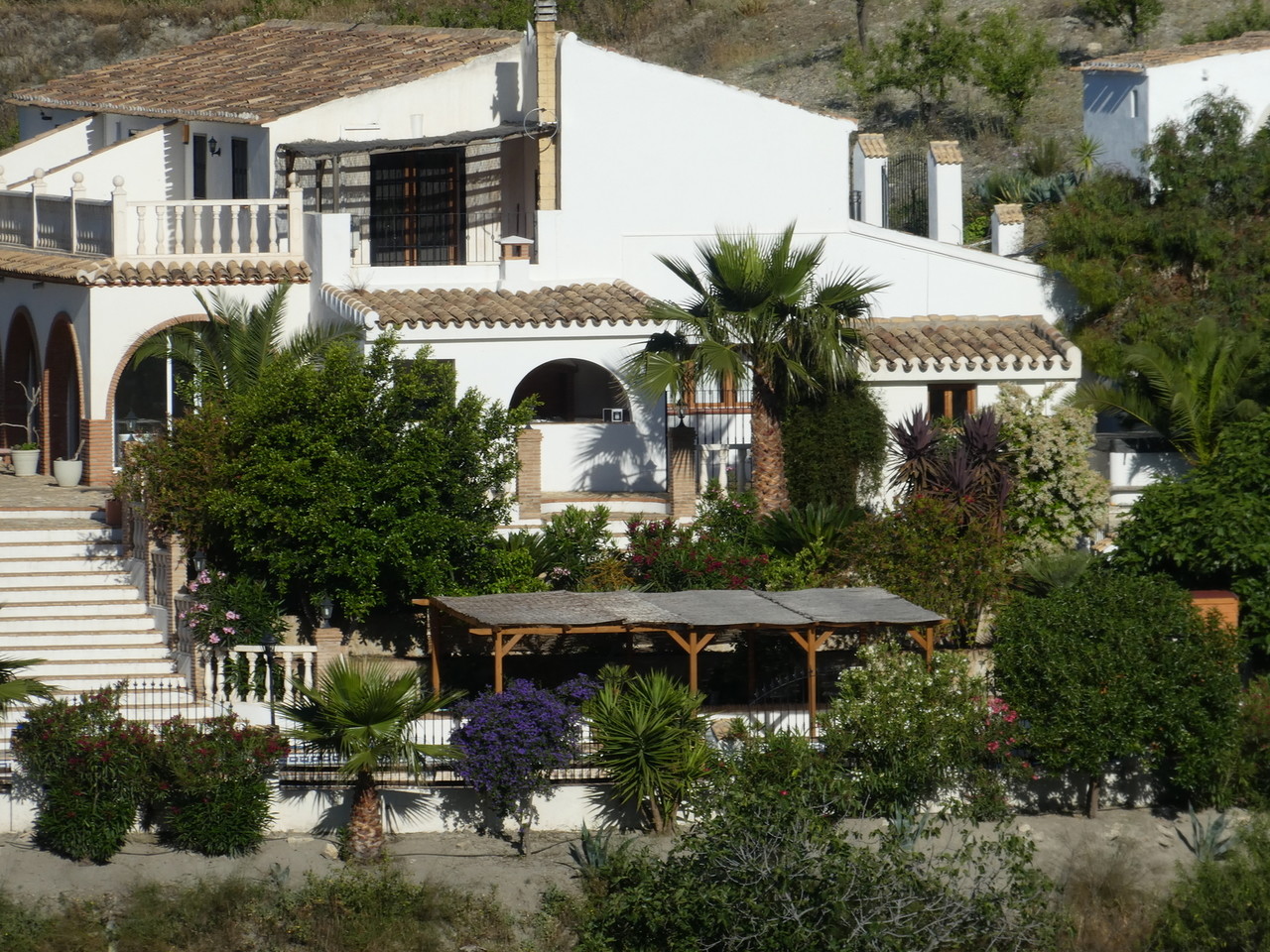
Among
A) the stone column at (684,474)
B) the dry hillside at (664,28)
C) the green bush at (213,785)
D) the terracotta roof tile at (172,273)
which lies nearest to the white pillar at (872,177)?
the stone column at (684,474)

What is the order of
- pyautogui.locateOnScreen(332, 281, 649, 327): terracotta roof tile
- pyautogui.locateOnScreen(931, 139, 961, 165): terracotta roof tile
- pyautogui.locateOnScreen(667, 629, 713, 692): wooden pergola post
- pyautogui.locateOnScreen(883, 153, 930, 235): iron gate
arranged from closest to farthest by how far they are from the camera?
1. pyautogui.locateOnScreen(667, 629, 713, 692): wooden pergola post
2. pyautogui.locateOnScreen(332, 281, 649, 327): terracotta roof tile
3. pyautogui.locateOnScreen(931, 139, 961, 165): terracotta roof tile
4. pyautogui.locateOnScreen(883, 153, 930, 235): iron gate

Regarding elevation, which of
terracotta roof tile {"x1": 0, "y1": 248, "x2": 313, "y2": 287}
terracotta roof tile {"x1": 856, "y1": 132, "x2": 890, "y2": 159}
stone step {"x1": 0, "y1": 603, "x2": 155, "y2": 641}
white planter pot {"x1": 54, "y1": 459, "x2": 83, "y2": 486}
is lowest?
stone step {"x1": 0, "y1": 603, "x2": 155, "y2": 641}

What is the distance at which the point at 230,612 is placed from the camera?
70.7 feet

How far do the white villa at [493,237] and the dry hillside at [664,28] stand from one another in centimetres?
1593

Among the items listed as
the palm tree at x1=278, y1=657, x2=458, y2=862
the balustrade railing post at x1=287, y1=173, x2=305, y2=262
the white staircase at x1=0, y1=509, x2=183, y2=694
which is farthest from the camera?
the balustrade railing post at x1=287, y1=173, x2=305, y2=262

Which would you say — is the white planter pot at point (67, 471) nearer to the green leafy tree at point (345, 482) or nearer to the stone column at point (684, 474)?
the green leafy tree at point (345, 482)

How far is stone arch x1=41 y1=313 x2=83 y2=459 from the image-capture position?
2936cm

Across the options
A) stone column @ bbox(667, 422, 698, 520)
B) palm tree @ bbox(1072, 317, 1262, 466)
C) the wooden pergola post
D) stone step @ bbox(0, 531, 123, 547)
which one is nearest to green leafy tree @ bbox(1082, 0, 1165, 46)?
palm tree @ bbox(1072, 317, 1262, 466)

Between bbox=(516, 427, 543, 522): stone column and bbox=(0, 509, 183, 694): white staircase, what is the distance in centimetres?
457

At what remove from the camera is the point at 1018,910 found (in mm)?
17438

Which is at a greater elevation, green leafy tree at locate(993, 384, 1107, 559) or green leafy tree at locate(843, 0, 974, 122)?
green leafy tree at locate(843, 0, 974, 122)

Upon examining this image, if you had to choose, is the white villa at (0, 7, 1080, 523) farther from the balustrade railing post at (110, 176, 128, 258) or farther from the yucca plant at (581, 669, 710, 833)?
the yucca plant at (581, 669, 710, 833)

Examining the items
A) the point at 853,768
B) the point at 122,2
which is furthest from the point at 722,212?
the point at 122,2

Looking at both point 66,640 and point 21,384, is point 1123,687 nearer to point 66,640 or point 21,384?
point 66,640
